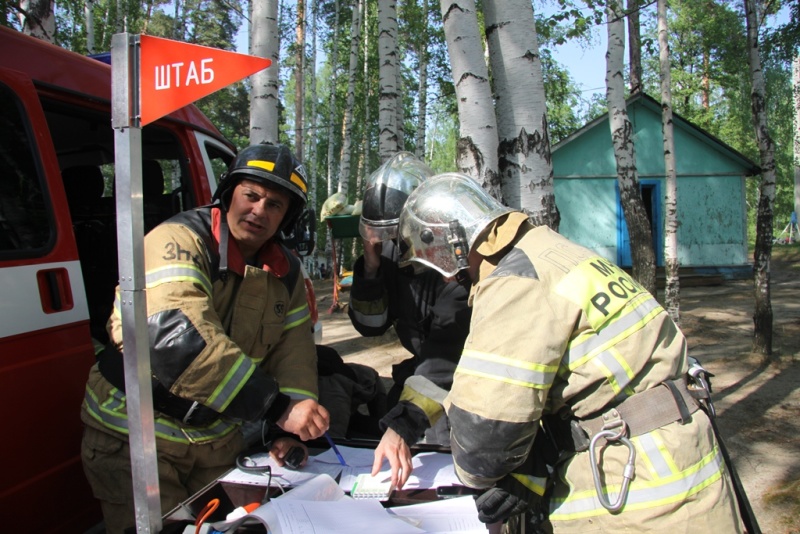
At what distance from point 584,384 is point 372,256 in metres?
1.37

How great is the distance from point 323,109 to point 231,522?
35.2 metres

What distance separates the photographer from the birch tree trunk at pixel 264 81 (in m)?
4.60

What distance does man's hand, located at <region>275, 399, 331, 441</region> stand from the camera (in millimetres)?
2051

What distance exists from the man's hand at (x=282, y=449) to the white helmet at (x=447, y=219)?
2.82 feet

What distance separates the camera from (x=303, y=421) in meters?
2.05

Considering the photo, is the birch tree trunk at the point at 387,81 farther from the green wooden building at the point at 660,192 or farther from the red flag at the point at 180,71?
the red flag at the point at 180,71

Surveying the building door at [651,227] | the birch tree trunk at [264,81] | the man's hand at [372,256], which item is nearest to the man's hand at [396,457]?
the man's hand at [372,256]

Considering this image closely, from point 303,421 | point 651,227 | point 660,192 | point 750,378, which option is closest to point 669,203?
point 750,378

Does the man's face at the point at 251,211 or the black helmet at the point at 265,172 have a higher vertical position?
the black helmet at the point at 265,172

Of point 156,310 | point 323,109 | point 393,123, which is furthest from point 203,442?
point 323,109

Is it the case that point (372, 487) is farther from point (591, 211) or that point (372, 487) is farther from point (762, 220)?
point (591, 211)

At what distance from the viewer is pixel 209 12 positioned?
24484 mm

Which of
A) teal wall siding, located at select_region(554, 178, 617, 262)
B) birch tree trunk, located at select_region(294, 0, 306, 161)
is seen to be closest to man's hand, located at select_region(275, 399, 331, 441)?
teal wall siding, located at select_region(554, 178, 617, 262)

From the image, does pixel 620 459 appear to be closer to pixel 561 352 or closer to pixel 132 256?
pixel 561 352
